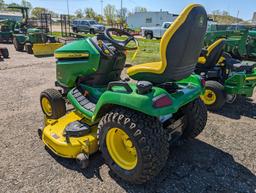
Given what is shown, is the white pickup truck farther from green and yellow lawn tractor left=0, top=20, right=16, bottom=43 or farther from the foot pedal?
the foot pedal

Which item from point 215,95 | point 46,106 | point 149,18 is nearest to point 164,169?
point 46,106

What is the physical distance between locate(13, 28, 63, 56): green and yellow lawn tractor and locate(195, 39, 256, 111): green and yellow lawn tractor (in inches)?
326

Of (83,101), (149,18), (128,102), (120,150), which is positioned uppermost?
(149,18)

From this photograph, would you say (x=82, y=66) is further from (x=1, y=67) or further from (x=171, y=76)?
(x=1, y=67)

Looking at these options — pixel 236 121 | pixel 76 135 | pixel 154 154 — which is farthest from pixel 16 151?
pixel 236 121

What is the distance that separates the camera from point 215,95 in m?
4.32

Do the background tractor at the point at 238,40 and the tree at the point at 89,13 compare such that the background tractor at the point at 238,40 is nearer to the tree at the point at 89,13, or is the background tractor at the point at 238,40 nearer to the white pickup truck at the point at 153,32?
the white pickup truck at the point at 153,32

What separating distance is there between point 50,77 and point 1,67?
2470 millimetres

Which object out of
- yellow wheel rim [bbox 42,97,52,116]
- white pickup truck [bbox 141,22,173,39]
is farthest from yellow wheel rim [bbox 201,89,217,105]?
white pickup truck [bbox 141,22,173,39]

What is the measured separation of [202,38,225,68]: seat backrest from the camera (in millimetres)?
4555

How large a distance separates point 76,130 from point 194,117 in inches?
55.3

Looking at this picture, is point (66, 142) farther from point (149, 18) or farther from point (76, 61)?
point (149, 18)

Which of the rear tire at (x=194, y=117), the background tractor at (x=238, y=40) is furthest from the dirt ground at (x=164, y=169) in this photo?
the background tractor at (x=238, y=40)

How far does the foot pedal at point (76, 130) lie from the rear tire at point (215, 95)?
2576 millimetres
